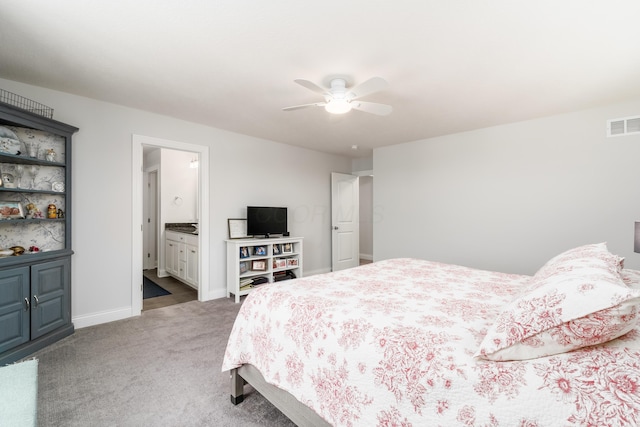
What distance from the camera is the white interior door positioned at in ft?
18.9

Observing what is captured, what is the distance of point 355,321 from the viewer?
1.36m

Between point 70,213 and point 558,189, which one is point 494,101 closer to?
point 558,189

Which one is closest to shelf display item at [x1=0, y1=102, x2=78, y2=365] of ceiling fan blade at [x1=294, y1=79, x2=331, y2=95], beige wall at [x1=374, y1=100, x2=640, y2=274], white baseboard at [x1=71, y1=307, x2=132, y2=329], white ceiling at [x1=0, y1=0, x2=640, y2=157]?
white baseboard at [x1=71, y1=307, x2=132, y2=329]

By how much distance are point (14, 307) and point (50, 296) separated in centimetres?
31

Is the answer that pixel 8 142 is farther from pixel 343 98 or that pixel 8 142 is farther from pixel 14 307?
pixel 343 98

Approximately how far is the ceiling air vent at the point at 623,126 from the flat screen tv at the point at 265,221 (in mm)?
4146

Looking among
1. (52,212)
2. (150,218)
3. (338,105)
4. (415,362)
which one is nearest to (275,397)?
(415,362)

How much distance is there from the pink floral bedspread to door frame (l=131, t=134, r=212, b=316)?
2214 mm

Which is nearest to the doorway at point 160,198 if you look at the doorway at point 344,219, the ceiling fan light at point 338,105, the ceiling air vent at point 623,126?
the doorway at point 344,219

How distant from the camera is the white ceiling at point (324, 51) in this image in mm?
1712

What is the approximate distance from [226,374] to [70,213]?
2177mm

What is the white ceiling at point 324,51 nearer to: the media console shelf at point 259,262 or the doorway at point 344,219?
the media console shelf at point 259,262

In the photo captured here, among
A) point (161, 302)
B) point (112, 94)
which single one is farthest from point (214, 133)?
point (161, 302)

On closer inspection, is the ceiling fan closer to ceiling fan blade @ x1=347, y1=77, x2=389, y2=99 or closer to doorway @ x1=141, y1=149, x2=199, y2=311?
ceiling fan blade @ x1=347, y1=77, x2=389, y2=99
